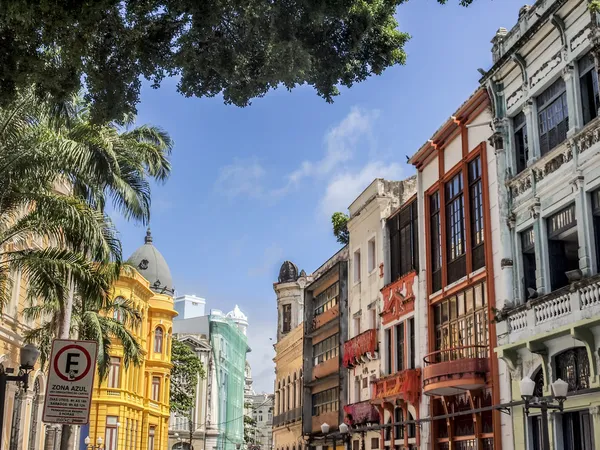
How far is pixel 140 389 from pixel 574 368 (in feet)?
141

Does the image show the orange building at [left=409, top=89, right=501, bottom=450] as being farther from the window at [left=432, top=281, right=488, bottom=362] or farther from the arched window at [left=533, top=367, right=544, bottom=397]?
the arched window at [left=533, top=367, right=544, bottom=397]

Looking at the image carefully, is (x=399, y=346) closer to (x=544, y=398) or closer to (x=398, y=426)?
(x=398, y=426)

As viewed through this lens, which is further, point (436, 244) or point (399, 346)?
point (399, 346)

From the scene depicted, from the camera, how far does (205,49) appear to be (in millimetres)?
Answer: 12117

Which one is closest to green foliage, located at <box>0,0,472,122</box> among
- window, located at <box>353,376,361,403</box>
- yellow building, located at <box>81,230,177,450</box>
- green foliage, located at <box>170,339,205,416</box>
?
window, located at <box>353,376,361,403</box>

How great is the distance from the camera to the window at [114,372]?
175ft

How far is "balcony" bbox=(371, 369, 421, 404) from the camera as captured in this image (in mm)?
28594

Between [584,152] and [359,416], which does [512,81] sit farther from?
[359,416]

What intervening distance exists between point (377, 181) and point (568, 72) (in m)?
15.2

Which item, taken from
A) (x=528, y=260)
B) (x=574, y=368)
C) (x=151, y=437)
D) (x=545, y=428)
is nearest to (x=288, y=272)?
(x=151, y=437)

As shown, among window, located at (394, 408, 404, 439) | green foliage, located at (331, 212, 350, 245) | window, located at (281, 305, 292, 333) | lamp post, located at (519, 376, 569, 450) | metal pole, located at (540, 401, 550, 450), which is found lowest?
metal pole, located at (540, 401, 550, 450)

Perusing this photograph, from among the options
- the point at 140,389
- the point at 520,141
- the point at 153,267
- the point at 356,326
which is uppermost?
the point at 153,267

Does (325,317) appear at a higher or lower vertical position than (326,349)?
higher

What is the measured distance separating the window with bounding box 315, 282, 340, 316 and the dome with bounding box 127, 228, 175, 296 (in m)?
28.9
